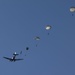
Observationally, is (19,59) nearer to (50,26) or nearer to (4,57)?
(4,57)

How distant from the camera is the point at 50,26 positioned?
4483 inches

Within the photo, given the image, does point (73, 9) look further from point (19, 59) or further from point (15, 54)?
point (19, 59)

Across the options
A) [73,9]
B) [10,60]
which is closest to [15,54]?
[10,60]

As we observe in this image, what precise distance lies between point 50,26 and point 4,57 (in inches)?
2125

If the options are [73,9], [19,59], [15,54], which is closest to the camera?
[73,9]

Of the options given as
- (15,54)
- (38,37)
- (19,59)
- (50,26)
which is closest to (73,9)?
(50,26)

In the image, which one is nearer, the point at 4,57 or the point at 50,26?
the point at 50,26

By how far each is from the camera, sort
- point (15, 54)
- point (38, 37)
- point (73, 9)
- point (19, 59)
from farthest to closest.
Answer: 1. point (19, 59)
2. point (15, 54)
3. point (38, 37)
4. point (73, 9)

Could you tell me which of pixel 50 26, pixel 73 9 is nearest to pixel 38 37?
pixel 50 26

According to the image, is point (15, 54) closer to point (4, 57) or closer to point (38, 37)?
point (4, 57)

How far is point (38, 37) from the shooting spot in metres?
120

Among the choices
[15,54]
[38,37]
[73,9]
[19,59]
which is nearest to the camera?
[73,9]

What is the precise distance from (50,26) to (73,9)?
890cm

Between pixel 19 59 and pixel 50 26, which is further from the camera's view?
pixel 19 59
